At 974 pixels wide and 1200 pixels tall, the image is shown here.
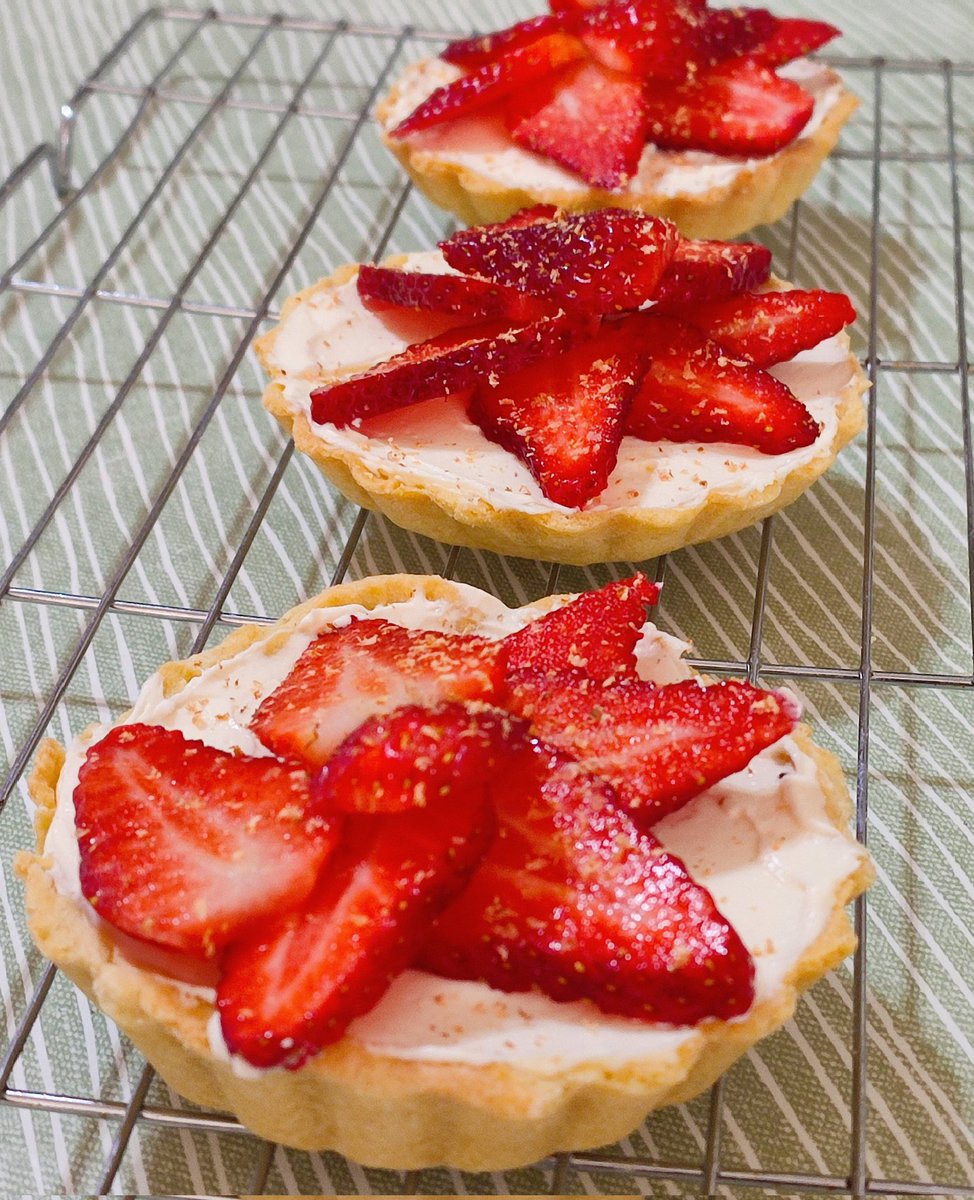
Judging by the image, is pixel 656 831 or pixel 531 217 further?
pixel 531 217

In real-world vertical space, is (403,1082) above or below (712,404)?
below

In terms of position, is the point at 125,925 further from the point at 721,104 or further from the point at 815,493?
the point at 721,104

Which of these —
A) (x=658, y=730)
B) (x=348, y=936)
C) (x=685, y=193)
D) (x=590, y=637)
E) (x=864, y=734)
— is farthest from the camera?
(x=685, y=193)

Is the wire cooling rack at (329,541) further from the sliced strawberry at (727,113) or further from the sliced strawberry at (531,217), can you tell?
the sliced strawberry at (531,217)

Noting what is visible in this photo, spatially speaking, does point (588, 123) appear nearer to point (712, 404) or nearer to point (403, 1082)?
point (712, 404)

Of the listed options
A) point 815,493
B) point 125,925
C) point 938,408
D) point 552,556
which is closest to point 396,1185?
point 125,925

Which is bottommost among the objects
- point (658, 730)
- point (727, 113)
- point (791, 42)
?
Answer: point (658, 730)

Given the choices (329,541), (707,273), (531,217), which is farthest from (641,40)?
(329,541)
